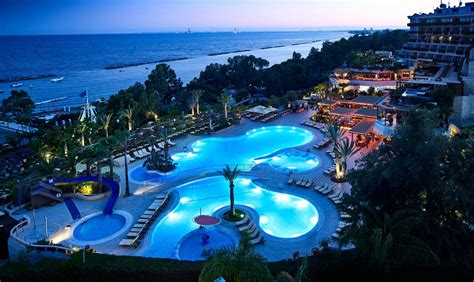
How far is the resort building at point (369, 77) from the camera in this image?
47000mm

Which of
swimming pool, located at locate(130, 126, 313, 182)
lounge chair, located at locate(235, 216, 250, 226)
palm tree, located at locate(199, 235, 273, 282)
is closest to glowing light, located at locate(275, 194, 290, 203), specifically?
lounge chair, located at locate(235, 216, 250, 226)

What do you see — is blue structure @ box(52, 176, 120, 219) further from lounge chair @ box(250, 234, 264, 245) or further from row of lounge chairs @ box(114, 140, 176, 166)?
lounge chair @ box(250, 234, 264, 245)

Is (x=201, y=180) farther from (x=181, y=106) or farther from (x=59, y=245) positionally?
(x=181, y=106)

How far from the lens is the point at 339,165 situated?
23.2 m

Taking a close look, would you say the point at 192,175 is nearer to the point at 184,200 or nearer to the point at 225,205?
the point at 184,200

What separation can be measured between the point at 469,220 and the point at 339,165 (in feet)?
39.8

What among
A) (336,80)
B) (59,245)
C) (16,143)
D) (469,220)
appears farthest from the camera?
(336,80)

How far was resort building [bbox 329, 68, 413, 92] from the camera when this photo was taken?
47000 millimetres

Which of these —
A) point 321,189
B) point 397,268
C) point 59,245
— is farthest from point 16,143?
point 397,268

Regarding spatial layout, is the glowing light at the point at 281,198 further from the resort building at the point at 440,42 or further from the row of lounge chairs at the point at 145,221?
the resort building at the point at 440,42

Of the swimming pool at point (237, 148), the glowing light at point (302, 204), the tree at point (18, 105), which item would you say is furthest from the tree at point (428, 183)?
the tree at point (18, 105)

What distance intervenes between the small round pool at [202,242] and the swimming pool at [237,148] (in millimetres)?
8260

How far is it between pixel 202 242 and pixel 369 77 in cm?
4021

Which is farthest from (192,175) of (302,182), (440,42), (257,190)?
(440,42)
